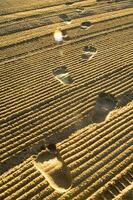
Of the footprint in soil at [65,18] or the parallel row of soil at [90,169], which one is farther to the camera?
the footprint in soil at [65,18]

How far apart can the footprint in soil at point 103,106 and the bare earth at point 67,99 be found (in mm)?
147

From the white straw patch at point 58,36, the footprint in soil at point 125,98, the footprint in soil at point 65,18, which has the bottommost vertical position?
the footprint in soil at point 125,98

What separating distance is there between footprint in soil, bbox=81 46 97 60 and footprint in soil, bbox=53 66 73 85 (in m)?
1.02

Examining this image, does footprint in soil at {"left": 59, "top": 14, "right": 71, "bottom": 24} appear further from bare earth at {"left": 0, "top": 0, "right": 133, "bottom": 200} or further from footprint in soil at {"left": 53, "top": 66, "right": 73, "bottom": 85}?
footprint in soil at {"left": 53, "top": 66, "right": 73, "bottom": 85}

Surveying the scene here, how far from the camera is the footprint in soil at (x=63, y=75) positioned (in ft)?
33.8

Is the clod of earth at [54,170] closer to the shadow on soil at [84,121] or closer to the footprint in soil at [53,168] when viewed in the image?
the footprint in soil at [53,168]

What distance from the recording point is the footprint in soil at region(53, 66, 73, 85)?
1030 cm

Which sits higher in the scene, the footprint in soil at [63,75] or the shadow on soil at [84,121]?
the footprint in soil at [63,75]

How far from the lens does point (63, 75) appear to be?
34.6 feet

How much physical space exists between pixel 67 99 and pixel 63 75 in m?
1.42

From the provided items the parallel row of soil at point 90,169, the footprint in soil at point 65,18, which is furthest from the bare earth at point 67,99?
the footprint in soil at point 65,18

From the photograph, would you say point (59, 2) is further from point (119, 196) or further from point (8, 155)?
point (119, 196)

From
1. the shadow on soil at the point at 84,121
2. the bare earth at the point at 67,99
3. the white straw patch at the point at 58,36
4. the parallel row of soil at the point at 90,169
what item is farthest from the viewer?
the white straw patch at the point at 58,36

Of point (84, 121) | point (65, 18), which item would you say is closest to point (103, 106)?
point (84, 121)
